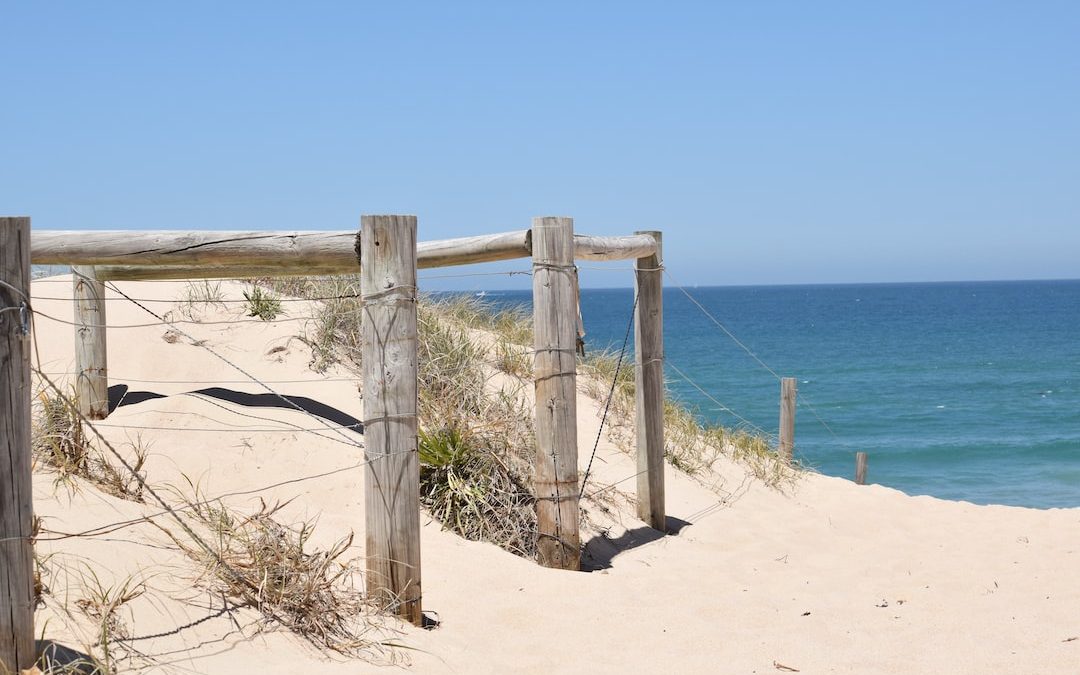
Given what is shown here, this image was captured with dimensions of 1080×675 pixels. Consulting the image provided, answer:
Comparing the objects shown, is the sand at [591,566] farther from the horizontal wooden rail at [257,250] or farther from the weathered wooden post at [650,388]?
the horizontal wooden rail at [257,250]

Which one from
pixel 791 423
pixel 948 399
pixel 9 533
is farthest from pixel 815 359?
pixel 9 533

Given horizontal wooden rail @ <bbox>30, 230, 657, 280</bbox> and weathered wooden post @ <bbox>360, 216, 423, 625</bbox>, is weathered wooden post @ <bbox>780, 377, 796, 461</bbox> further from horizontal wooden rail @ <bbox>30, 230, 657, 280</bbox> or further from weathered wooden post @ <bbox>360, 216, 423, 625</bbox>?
weathered wooden post @ <bbox>360, 216, 423, 625</bbox>

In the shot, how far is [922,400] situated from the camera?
2302 cm

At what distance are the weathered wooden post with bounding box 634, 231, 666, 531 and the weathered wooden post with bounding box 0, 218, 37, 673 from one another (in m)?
4.66

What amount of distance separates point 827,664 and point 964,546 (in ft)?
11.4

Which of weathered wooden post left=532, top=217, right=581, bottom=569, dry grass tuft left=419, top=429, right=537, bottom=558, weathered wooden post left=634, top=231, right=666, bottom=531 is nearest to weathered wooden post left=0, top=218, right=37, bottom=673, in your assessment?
weathered wooden post left=532, top=217, right=581, bottom=569

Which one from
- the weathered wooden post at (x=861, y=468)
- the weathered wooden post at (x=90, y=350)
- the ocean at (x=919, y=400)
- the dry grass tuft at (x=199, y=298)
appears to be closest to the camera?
the weathered wooden post at (x=90, y=350)

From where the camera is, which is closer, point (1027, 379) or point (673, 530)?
point (673, 530)

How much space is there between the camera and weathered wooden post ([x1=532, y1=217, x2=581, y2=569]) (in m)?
5.84

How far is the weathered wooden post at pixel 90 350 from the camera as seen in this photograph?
7.24 meters

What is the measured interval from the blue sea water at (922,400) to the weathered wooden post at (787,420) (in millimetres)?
470

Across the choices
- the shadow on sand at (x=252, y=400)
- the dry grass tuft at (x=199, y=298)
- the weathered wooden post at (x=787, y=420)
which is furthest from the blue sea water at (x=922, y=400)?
the shadow on sand at (x=252, y=400)

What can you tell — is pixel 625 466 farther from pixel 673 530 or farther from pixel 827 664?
pixel 827 664

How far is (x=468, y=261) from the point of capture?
627 centimetres
